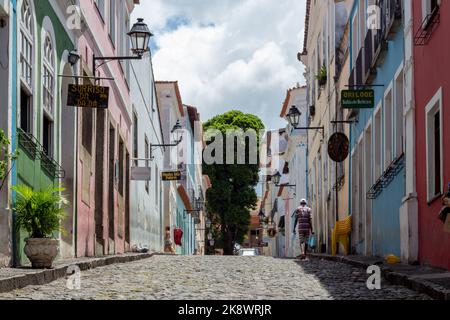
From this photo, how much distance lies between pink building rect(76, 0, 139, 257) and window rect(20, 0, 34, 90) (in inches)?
167

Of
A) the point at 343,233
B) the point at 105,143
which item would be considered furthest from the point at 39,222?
the point at 343,233

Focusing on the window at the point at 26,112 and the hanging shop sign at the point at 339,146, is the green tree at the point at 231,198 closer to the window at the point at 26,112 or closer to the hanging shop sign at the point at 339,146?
the hanging shop sign at the point at 339,146

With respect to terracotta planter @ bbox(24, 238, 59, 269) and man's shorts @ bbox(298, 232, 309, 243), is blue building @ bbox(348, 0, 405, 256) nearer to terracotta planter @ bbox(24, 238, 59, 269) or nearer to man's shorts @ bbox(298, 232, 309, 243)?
man's shorts @ bbox(298, 232, 309, 243)

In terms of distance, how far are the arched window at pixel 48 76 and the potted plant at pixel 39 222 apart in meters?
3.60

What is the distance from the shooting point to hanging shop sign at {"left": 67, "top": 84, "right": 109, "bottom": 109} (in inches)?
595

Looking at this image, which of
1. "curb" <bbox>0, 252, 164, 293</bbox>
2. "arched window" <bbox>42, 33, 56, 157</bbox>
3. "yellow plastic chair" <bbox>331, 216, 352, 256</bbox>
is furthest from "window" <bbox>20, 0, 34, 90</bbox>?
"yellow plastic chair" <bbox>331, 216, 352, 256</bbox>

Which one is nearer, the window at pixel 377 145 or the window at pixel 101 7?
the window at pixel 377 145

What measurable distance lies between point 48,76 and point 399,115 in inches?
238

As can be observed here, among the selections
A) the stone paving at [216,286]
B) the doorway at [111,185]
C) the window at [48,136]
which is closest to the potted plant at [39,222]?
the stone paving at [216,286]

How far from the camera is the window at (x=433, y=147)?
542 inches

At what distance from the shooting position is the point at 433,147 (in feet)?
45.9

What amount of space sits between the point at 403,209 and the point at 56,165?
5.59 m

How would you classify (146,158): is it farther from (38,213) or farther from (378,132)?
(38,213)

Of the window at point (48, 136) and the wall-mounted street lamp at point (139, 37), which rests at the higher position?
the wall-mounted street lamp at point (139, 37)
